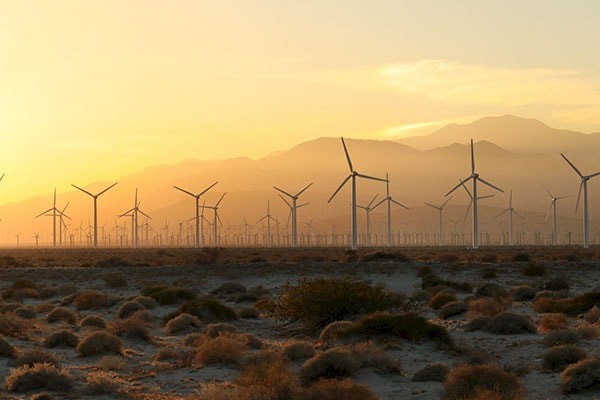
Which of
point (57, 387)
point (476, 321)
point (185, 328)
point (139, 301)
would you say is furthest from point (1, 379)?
point (139, 301)

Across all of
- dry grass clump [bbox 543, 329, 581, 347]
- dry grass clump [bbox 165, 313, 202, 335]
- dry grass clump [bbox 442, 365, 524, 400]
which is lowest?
dry grass clump [bbox 165, 313, 202, 335]

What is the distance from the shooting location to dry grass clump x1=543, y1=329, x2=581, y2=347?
30266mm

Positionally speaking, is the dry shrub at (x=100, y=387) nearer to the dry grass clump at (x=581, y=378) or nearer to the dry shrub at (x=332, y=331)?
the dry shrub at (x=332, y=331)

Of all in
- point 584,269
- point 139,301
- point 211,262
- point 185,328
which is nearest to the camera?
point 185,328

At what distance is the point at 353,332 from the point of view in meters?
30.8

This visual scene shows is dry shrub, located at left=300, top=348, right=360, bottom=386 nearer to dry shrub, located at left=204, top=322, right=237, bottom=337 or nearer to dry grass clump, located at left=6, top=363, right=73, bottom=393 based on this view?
dry grass clump, located at left=6, top=363, right=73, bottom=393

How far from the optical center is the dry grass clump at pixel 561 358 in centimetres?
2616

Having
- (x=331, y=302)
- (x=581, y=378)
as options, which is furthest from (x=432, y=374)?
(x=331, y=302)

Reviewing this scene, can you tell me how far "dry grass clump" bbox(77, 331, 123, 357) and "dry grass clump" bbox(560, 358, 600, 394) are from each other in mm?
15744

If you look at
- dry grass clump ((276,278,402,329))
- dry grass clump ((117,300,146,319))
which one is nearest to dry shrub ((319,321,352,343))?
dry grass clump ((276,278,402,329))

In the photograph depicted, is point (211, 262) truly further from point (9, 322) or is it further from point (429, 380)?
point (429, 380)

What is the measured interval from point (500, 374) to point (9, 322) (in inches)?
869

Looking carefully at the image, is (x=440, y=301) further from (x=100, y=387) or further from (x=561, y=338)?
(x=100, y=387)

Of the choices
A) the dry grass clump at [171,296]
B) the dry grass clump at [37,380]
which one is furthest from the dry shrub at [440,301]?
the dry grass clump at [37,380]
